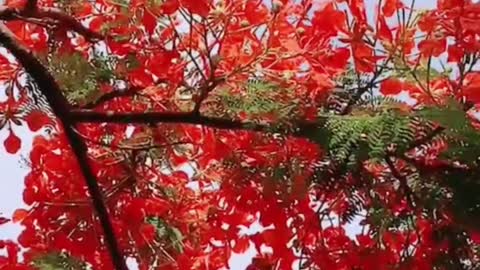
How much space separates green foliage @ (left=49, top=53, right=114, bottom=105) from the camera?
6.07 ft

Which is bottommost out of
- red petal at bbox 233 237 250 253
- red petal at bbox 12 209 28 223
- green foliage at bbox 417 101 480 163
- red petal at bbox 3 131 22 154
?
green foliage at bbox 417 101 480 163

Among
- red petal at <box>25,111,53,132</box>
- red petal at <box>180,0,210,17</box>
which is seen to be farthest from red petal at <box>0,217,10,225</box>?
red petal at <box>180,0,210,17</box>

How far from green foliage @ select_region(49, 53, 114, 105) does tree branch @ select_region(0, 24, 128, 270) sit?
0.14 ft

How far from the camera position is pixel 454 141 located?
1.47 m

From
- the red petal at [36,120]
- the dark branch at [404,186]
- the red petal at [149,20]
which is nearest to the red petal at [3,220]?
the red petal at [36,120]

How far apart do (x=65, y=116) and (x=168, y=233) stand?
1.04 feet

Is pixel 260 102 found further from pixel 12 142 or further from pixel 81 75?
pixel 12 142

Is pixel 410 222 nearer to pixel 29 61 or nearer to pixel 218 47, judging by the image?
pixel 218 47

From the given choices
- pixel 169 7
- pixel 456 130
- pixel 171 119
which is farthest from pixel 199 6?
pixel 456 130

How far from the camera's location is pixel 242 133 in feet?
5.89

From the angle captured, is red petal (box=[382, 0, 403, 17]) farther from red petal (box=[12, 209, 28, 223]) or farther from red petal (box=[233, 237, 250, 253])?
red petal (box=[12, 209, 28, 223])

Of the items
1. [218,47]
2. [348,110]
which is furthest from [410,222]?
[218,47]

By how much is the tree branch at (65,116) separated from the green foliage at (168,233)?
0.14 m

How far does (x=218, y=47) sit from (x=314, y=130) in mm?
196
